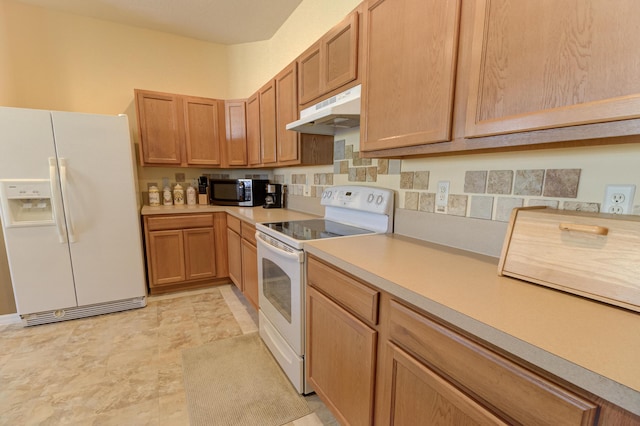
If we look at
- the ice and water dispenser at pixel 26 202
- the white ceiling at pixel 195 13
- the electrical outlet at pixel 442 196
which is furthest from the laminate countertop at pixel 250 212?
the white ceiling at pixel 195 13

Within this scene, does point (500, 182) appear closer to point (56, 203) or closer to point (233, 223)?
point (233, 223)

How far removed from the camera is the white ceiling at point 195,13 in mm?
2496

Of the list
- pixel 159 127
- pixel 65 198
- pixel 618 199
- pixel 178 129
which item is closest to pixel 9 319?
pixel 65 198

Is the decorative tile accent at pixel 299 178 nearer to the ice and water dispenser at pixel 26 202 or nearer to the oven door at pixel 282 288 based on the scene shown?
the oven door at pixel 282 288

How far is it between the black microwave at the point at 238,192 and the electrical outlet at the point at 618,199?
2.64 m

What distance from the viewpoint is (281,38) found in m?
2.76

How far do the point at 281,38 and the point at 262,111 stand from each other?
0.82 metres

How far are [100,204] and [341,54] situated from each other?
7.44ft

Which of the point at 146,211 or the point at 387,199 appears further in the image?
the point at 146,211

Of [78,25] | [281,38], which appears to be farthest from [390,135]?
[78,25]

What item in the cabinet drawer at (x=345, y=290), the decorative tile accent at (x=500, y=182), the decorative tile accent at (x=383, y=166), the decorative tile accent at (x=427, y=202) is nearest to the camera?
the cabinet drawer at (x=345, y=290)

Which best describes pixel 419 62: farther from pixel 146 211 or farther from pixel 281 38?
pixel 146 211

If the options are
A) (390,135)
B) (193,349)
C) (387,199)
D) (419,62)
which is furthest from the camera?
(193,349)

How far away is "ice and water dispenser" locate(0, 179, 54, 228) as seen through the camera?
2025mm
